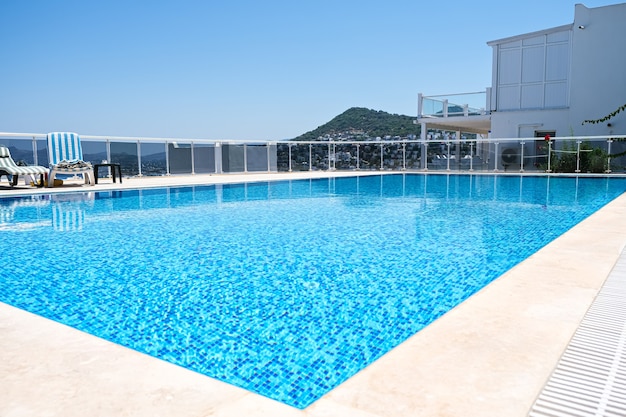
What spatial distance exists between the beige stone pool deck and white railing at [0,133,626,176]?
1173 centimetres

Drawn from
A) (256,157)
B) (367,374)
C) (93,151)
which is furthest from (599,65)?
(367,374)

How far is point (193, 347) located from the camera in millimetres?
2688

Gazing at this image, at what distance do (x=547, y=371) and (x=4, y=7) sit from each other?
22767 mm

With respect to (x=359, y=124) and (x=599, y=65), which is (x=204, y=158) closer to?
(x=599, y=65)

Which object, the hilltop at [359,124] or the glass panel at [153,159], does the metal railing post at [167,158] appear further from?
the hilltop at [359,124]

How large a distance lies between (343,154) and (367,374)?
61.2ft

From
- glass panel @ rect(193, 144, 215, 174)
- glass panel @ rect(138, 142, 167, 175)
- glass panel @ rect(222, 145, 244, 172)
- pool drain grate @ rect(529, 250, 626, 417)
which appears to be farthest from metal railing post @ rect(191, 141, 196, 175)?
pool drain grate @ rect(529, 250, 626, 417)

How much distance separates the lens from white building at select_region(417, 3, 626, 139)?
18594 millimetres

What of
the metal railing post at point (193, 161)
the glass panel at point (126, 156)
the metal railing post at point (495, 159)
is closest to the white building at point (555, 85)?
the metal railing post at point (495, 159)

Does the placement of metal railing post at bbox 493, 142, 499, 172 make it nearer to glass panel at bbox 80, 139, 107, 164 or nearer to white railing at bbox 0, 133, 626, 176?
white railing at bbox 0, 133, 626, 176

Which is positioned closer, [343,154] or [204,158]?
[204,158]

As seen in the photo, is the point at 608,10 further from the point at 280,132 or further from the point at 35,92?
the point at 35,92

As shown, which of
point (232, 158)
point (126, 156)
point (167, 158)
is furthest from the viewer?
point (232, 158)

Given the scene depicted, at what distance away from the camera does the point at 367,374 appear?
6.15ft
